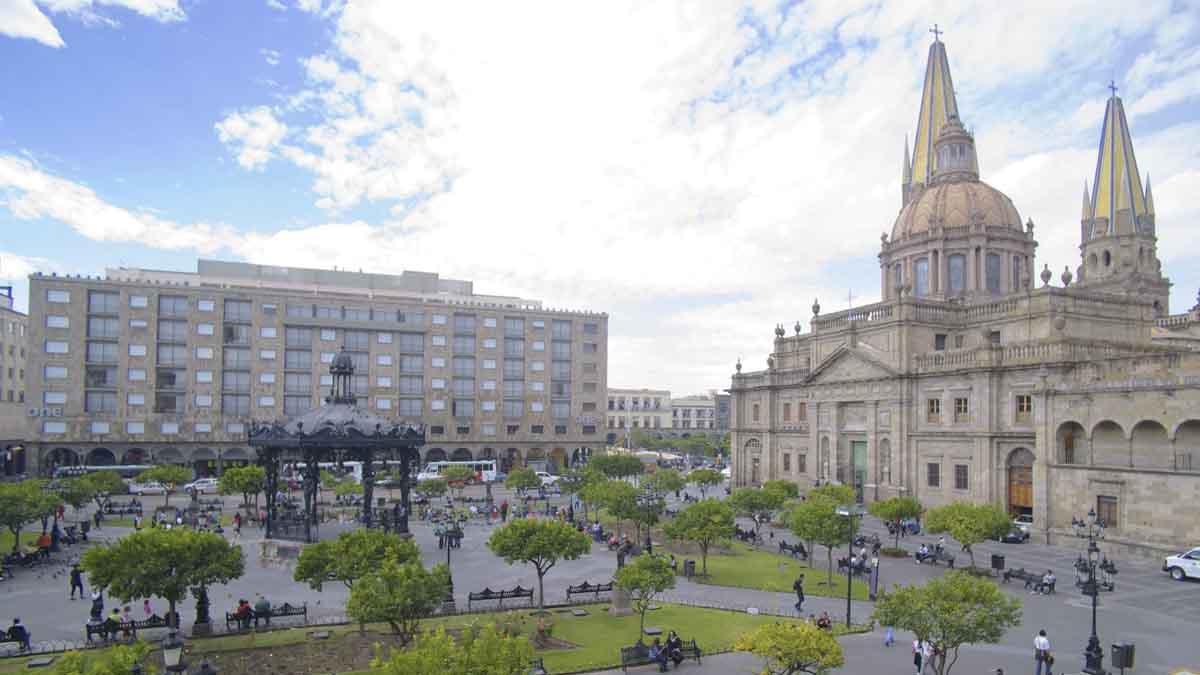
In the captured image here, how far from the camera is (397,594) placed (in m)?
20.4

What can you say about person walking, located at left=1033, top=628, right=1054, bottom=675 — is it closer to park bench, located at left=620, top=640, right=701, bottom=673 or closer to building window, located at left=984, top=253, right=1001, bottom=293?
park bench, located at left=620, top=640, right=701, bottom=673

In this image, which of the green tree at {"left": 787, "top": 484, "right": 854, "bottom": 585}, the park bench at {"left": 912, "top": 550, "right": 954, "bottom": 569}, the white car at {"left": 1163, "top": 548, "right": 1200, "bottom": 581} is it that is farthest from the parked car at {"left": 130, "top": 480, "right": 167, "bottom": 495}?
the white car at {"left": 1163, "top": 548, "right": 1200, "bottom": 581}

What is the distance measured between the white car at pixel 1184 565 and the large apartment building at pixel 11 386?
85.8 meters

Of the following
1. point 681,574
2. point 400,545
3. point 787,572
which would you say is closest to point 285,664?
point 400,545

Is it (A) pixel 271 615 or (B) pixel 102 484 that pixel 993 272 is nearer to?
(A) pixel 271 615

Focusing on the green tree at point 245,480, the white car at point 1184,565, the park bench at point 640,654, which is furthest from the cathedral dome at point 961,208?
the green tree at point 245,480

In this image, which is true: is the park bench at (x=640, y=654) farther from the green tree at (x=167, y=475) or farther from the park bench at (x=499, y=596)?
the green tree at (x=167, y=475)

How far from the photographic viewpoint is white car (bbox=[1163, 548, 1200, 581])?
33062 millimetres

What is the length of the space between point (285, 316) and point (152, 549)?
66.7 metres

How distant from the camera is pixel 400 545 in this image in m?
24.4

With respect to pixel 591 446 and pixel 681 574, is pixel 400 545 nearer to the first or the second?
pixel 681 574

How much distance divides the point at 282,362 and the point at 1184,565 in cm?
7765

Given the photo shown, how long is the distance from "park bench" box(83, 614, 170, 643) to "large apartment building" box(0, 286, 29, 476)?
61.7m

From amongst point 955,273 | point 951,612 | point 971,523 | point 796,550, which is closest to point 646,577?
point 951,612
